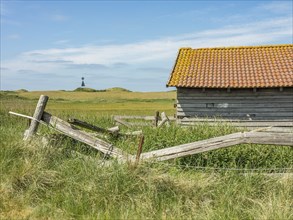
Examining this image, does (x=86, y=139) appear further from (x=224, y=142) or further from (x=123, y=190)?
(x=224, y=142)

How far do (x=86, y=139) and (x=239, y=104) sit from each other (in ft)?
47.3

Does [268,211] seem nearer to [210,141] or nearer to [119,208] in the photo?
[210,141]

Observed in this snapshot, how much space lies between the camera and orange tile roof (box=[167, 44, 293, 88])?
20047mm

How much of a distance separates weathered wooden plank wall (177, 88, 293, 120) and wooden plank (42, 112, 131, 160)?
13436 mm

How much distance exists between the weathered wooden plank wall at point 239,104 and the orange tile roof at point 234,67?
48 centimetres

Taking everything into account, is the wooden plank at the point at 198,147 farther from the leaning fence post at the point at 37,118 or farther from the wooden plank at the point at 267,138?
the leaning fence post at the point at 37,118

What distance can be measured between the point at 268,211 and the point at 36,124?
4180 millimetres

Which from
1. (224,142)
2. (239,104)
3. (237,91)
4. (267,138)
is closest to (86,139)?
(224,142)

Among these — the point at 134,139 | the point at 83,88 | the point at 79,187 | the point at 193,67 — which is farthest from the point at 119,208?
the point at 83,88

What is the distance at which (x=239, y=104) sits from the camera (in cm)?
2000

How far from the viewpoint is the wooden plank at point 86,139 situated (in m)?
6.50

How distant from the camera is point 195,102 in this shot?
20.3m

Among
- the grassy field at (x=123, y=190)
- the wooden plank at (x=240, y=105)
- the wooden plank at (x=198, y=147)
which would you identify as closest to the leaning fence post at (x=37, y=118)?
the grassy field at (x=123, y=190)

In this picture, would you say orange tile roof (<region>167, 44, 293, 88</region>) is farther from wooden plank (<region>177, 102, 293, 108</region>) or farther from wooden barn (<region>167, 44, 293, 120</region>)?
wooden plank (<region>177, 102, 293, 108</region>)
